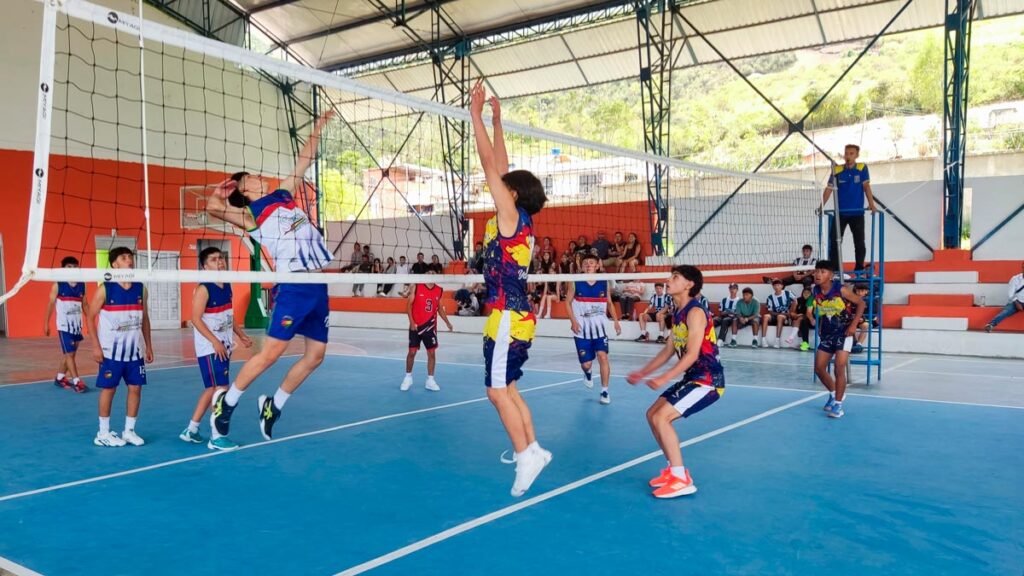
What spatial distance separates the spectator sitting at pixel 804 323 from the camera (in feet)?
47.1

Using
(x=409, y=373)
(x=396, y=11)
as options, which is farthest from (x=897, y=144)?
(x=409, y=373)

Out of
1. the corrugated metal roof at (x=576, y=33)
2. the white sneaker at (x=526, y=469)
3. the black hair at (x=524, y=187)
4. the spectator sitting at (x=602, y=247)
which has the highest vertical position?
the corrugated metal roof at (x=576, y=33)

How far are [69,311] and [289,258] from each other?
18.3 ft

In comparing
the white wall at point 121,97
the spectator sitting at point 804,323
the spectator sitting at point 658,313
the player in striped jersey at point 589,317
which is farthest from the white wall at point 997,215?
the white wall at point 121,97

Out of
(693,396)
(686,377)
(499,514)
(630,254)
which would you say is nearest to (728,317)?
(630,254)

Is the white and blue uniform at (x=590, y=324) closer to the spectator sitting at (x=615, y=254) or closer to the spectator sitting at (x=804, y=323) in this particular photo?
the spectator sitting at (x=804, y=323)

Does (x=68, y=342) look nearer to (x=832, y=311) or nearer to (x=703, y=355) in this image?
(x=703, y=355)

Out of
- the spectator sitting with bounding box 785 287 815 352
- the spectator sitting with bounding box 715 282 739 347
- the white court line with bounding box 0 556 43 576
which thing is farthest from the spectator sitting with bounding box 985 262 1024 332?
the white court line with bounding box 0 556 43 576

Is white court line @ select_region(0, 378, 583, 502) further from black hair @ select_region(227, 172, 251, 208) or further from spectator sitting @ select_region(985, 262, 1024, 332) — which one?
spectator sitting @ select_region(985, 262, 1024, 332)

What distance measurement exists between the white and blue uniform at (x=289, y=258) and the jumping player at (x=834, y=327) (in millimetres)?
5076

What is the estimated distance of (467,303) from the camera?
20.1 metres

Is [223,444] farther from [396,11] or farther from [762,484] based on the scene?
[396,11]

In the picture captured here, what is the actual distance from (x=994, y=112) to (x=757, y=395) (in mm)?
28341

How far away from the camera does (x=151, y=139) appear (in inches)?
843
